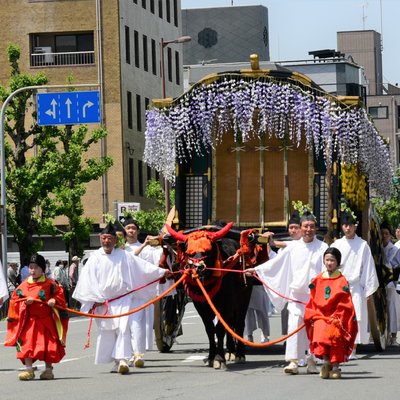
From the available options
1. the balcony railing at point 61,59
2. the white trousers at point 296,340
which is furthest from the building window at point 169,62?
the white trousers at point 296,340

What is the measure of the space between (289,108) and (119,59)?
42477 millimetres

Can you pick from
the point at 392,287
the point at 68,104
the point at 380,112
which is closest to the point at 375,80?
the point at 380,112

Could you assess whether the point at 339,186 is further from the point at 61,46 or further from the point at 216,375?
the point at 61,46

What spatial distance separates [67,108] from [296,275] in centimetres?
2201

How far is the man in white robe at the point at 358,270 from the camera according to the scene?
19688 millimetres

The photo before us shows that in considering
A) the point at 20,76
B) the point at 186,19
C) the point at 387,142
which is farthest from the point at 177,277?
the point at 186,19

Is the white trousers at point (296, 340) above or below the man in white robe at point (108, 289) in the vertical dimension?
below

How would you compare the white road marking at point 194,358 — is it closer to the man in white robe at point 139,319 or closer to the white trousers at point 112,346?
the man in white robe at point 139,319

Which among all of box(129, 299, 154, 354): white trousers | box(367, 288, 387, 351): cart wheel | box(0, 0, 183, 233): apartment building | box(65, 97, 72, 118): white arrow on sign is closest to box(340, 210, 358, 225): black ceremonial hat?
box(367, 288, 387, 351): cart wheel

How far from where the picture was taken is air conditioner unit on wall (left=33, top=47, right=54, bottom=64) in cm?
6431

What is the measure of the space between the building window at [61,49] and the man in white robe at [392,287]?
41631 millimetres

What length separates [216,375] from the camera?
17.3 metres

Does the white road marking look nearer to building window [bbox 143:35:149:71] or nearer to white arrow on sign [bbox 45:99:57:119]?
white arrow on sign [bbox 45:99:57:119]

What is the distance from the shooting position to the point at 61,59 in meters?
64.1
